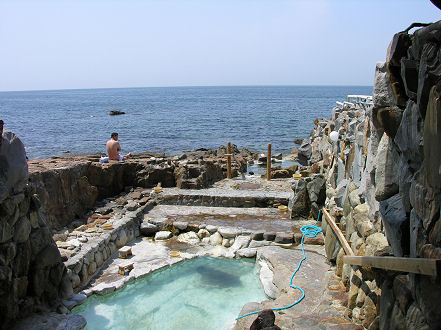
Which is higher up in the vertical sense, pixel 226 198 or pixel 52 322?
pixel 226 198

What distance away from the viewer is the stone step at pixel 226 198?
11.8m

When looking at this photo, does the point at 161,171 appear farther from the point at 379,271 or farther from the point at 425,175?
the point at 425,175

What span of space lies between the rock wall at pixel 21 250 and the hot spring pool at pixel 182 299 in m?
0.72

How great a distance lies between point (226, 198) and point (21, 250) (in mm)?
6579

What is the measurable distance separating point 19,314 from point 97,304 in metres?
1.45

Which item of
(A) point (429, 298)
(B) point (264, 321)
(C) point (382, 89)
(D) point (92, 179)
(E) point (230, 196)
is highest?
(C) point (382, 89)

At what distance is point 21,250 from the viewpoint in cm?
629

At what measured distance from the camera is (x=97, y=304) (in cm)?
720

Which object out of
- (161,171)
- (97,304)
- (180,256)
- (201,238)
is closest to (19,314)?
(97,304)

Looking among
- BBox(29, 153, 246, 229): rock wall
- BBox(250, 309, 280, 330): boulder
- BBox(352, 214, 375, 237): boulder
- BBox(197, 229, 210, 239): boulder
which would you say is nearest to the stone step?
BBox(29, 153, 246, 229): rock wall

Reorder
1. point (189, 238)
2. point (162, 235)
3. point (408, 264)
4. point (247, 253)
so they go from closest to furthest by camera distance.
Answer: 1. point (408, 264)
2. point (247, 253)
3. point (189, 238)
4. point (162, 235)

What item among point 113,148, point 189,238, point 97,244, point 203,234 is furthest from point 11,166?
point 113,148

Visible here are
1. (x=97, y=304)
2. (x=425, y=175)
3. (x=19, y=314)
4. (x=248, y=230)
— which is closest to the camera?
(x=425, y=175)

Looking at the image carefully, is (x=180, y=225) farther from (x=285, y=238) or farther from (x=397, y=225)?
(x=397, y=225)
